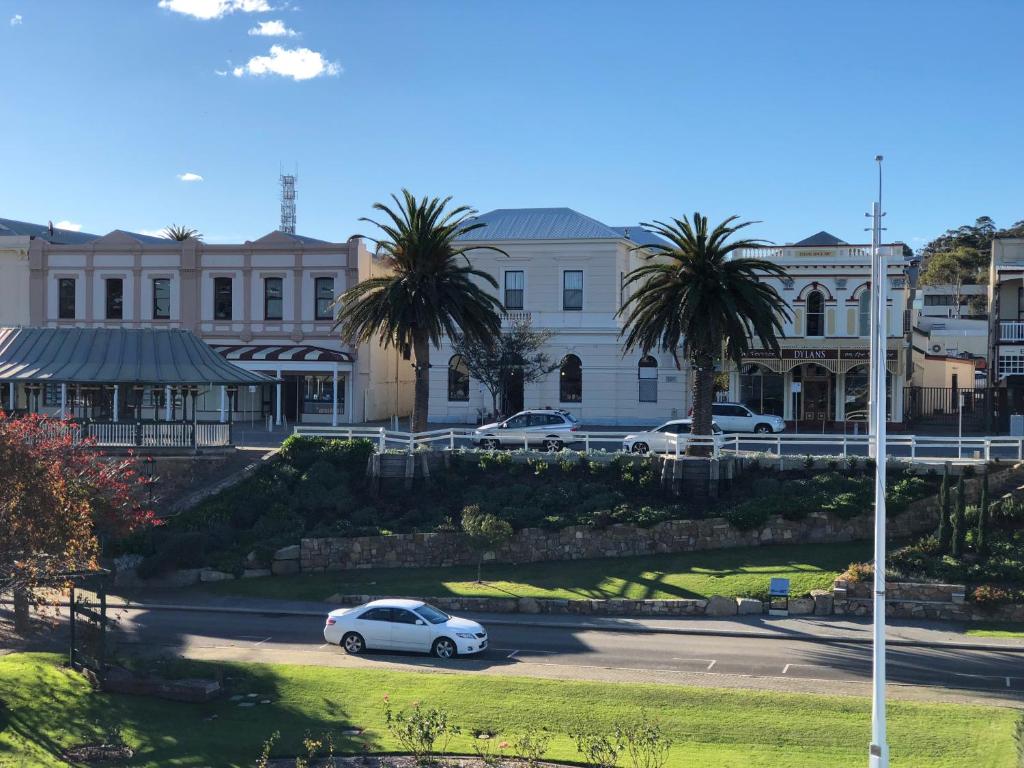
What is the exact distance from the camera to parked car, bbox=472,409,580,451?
38.2 m

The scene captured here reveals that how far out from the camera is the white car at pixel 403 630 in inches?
920

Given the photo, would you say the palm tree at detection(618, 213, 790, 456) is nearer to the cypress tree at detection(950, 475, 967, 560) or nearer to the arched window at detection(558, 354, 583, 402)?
the cypress tree at detection(950, 475, 967, 560)

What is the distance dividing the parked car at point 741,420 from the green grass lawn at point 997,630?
17.9 metres

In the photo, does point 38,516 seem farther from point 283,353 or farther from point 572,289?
point 572,289

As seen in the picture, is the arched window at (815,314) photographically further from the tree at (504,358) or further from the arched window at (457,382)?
the arched window at (457,382)

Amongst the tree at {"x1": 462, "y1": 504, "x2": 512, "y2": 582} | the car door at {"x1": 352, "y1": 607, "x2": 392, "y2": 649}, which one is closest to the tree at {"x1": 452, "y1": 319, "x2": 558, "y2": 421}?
the tree at {"x1": 462, "y1": 504, "x2": 512, "y2": 582}

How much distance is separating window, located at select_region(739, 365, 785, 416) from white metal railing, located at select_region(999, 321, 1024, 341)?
10.2 meters

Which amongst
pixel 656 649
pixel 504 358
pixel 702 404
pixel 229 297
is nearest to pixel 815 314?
pixel 504 358

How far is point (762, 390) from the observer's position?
52.8 m

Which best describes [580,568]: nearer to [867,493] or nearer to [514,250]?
[867,493]

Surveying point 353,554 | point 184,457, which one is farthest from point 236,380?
point 353,554

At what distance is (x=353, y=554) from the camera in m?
32.8

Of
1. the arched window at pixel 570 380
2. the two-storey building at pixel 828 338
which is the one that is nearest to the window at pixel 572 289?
the arched window at pixel 570 380

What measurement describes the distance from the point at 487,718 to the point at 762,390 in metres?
37.5
